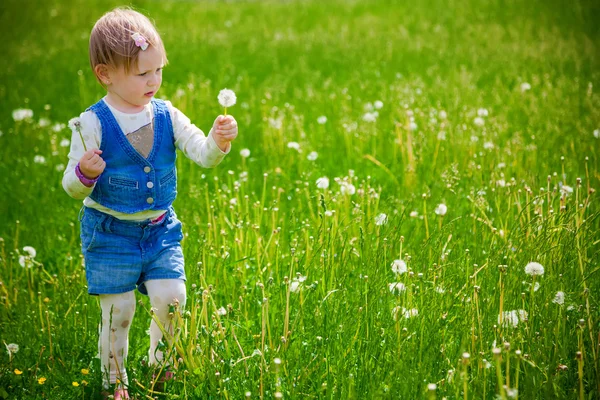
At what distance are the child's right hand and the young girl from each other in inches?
4.9

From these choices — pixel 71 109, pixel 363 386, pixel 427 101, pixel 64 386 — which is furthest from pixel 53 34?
pixel 363 386

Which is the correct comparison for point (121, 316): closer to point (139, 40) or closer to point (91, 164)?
point (91, 164)

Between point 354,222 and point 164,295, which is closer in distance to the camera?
point 164,295

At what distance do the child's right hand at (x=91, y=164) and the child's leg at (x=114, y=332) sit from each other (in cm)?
60

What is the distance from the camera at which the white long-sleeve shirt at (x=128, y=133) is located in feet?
10.3

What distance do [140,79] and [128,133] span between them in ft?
0.82

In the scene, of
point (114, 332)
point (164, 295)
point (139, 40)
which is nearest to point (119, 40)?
point (139, 40)

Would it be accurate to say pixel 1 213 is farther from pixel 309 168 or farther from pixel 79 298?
pixel 309 168

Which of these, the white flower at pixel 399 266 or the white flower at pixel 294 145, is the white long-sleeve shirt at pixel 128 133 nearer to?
the white flower at pixel 399 266

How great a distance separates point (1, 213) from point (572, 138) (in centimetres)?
457

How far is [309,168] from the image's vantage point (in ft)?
18.7

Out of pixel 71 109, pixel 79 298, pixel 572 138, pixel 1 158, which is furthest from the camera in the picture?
pixel 71 109

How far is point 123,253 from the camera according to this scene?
3258 mm

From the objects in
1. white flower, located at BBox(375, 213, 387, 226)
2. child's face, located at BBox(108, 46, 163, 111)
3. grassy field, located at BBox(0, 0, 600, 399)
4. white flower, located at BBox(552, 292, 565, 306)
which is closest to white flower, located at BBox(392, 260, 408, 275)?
grassy field, located at BBox(0, 0, 600, 399)
